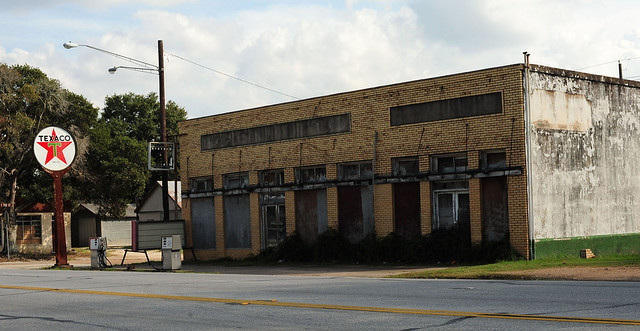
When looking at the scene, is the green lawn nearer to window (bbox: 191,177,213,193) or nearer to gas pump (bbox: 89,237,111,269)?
gas pump (bbox: 89,237,111,269)

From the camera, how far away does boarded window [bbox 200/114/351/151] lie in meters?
29.8

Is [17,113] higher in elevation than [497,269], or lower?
higher

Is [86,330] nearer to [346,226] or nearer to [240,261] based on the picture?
[346,226]

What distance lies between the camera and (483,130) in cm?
2531

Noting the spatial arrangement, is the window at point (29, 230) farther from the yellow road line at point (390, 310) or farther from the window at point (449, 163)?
the yellow road line at point (390, 310)

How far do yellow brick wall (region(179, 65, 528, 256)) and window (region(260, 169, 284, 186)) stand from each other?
0.90ft

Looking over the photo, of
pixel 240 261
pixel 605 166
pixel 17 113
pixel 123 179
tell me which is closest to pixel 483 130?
pixel 605 166

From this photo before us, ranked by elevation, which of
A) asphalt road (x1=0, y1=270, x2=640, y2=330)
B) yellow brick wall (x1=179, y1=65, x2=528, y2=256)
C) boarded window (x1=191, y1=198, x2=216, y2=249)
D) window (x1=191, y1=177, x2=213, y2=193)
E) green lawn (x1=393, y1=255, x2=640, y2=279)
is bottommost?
green lawn (x1=393, y1=255, x2=640, y2=279)

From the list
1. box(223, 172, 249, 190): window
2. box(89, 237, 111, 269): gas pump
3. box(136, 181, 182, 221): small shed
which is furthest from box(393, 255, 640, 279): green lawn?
box(136, 181, 182, 221): small shed

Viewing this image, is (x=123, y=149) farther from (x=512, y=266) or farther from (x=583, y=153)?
(x=512, y=266)

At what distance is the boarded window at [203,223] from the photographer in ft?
→ 116

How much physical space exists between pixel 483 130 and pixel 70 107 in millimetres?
28998

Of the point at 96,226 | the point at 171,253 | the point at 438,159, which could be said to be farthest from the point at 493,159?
the point at 96,226

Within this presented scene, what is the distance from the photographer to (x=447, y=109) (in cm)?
2634
